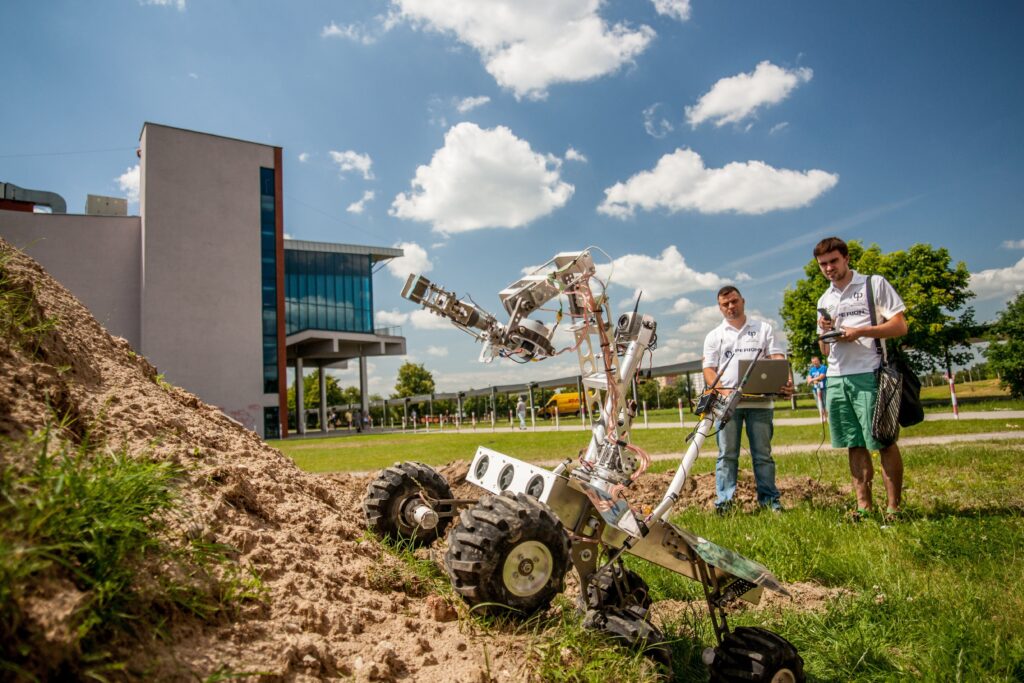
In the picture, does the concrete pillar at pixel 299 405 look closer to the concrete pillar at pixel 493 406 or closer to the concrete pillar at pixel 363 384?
the concrete pillar at pixel 363 384

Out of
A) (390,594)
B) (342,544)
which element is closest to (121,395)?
(342,544)

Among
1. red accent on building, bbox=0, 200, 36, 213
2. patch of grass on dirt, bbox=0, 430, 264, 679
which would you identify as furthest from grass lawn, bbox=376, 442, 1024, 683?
red accent on building, bbox=0, 200, 36, 213

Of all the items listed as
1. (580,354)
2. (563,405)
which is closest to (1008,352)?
(563,405)

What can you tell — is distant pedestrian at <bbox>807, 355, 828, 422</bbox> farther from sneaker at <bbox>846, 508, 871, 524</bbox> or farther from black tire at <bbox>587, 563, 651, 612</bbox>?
black tire at <bbox>587, 563, 651, 612</bbox>

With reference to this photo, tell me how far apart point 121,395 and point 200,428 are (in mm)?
392

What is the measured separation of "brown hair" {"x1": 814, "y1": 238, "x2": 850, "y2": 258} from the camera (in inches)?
190

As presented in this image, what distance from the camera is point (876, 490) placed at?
20.7ft

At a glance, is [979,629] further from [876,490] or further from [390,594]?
[876,490]

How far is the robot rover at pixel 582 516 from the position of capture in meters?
2.29

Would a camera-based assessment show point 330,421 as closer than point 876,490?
No

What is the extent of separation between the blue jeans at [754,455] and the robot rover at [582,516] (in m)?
2.35

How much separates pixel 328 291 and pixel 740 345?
47450mm

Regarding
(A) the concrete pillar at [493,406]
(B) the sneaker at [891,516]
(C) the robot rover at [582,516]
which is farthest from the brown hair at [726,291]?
(A) the concrete pillar at [493,406]

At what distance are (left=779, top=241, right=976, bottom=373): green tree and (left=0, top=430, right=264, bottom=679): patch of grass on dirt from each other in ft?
121
